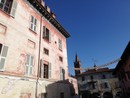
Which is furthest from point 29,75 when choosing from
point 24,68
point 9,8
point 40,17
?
point 40,17

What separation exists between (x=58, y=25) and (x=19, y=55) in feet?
27.9

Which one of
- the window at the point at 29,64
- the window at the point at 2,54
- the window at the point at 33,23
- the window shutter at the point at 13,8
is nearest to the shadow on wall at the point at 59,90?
the window at the point at 29,64

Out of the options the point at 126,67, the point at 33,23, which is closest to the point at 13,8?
the point at 33,23

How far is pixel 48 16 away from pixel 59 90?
347 inches

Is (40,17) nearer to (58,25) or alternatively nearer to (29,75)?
(58,25)

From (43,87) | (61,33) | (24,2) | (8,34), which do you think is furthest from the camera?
(61,33)

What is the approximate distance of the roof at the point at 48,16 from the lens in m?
12.4

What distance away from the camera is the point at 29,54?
9680mm

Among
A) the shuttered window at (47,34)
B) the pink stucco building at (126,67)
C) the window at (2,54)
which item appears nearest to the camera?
the window at (2,54)

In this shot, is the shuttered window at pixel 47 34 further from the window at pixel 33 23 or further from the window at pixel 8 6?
the window at pixel 8 6

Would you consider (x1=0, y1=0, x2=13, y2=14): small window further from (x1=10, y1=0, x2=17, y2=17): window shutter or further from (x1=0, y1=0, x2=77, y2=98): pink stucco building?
(x1=10, y1=0, x2=17, y2=17): window shutter

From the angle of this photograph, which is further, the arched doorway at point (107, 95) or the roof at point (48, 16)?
the arched doorway at point (107, 95)

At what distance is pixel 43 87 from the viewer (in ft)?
33.2

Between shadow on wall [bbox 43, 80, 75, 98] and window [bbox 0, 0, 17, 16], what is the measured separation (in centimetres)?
730
